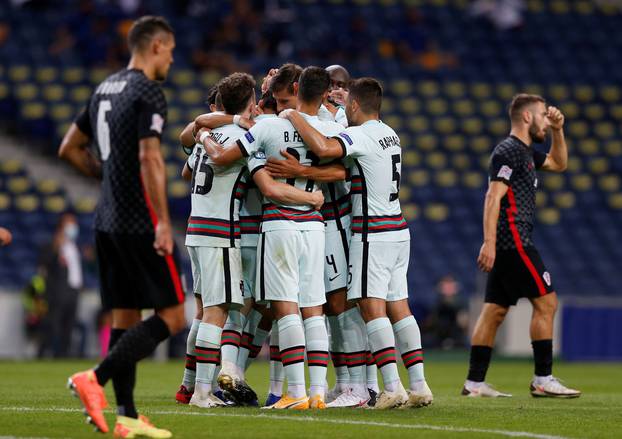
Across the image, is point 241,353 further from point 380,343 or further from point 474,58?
point 474,58

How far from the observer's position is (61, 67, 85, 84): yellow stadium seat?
21.3 meters

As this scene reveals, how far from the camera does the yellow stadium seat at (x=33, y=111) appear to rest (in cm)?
2059

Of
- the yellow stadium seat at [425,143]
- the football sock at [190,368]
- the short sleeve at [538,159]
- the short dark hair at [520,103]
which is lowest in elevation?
the football sock at [190,368]

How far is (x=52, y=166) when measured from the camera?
803 inches

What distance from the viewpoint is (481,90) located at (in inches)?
923

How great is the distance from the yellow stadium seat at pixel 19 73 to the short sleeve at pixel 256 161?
14.2 m

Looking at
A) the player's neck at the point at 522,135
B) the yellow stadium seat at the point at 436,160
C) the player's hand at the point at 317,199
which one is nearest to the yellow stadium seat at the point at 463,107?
the yellow stadium seat at the point at 436,160

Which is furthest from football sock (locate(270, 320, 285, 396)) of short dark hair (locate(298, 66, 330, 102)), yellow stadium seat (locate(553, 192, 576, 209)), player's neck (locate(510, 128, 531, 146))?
yellow stadium seat (locate(553, 192, 576, 209))

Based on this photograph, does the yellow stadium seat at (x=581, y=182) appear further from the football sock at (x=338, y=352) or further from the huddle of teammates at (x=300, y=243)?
the football sock at (x=338, y=352)

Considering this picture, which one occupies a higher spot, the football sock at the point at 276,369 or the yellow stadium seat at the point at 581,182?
the yellow stadium seat at the point at 581,182

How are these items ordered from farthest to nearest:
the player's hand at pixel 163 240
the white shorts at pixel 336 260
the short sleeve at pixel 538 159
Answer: the short sleeve at pixel 538 159
the white shorts at pixel 336 260
the player's hand at pixel 163 240

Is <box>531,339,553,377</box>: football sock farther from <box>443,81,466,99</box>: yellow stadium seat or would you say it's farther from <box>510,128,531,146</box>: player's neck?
<box>443,81,466,99</box>: yellow stadium seat

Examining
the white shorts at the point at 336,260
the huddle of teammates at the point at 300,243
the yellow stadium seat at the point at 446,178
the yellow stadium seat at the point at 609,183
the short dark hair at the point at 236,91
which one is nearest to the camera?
the huddle of teammates at the point at 300,243

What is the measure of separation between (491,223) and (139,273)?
404 cm
